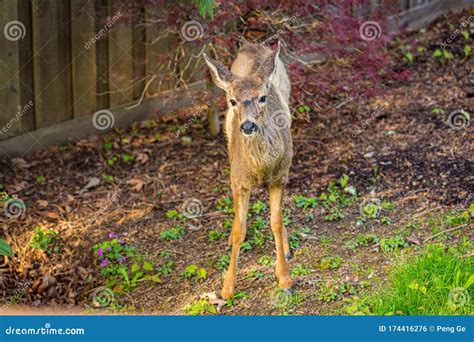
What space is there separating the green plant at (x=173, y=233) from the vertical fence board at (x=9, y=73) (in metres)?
2.03

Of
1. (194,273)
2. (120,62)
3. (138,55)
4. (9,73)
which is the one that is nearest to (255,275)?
(194,273)

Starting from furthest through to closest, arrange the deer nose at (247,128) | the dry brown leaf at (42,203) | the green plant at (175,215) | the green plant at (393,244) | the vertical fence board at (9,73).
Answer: the vertical fence board at (9,73)
the dry brown leaf at (42,203)
the green plant at (175,215)
the green plant at (393,244)
the deer nose at (247,128)

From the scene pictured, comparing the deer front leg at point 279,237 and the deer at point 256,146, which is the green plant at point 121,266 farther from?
the deer front leg at point 279,237

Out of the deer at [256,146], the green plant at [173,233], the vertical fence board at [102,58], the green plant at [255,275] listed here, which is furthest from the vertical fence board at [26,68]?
the green plant at [255,275]

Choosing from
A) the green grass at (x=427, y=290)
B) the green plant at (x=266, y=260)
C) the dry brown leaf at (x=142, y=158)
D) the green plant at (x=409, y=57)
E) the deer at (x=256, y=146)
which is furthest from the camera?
the green plant at (x=409, y=57)

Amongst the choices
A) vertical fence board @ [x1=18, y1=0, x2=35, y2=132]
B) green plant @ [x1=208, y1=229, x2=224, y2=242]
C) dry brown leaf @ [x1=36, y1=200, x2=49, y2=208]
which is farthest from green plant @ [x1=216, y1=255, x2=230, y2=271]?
vertical fence board @ [x1=18, y1=0, x2=35, y2=132]

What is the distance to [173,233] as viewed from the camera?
730cm

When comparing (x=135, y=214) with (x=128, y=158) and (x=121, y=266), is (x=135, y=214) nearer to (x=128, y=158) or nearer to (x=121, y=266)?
(x=121, y=266)

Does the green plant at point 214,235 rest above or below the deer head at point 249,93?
below

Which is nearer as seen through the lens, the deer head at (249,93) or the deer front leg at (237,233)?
the deer head at (249,93)

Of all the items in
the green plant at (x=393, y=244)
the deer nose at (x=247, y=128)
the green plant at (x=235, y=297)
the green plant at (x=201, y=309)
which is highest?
the deer nose at (x=247, y=128)

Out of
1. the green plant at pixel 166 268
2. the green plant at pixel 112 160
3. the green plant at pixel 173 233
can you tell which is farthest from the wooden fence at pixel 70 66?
the green plant at pixel 166 268

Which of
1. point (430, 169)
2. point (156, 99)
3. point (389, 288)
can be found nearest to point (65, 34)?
point (156, 99)

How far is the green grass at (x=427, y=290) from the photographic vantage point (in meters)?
5.42
